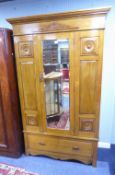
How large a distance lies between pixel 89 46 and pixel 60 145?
1.31 m

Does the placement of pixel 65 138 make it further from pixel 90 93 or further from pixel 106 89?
pixel 106 89

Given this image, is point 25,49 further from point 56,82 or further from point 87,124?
point 87,124

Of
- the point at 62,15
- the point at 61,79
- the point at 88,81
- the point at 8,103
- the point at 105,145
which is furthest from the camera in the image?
the point at 105,145

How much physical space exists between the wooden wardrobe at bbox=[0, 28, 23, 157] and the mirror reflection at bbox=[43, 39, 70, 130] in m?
0.45

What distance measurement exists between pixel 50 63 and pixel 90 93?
0.58 m

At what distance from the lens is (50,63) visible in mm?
1729

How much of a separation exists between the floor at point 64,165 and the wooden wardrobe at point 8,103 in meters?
0.15

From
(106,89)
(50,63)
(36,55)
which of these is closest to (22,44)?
(36,55)

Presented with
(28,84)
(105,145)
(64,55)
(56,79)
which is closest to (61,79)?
(56,79)

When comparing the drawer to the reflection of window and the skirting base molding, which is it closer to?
the skirting base molding

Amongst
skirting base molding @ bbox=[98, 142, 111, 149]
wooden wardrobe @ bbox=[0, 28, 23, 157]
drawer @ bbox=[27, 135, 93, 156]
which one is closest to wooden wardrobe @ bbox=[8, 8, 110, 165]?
drawer @ bbox=[27, 135, 93, 156]

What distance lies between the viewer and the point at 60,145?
1955 millimetres

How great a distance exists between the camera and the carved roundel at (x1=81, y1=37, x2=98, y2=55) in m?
1.53

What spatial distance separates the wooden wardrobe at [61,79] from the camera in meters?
1.54
